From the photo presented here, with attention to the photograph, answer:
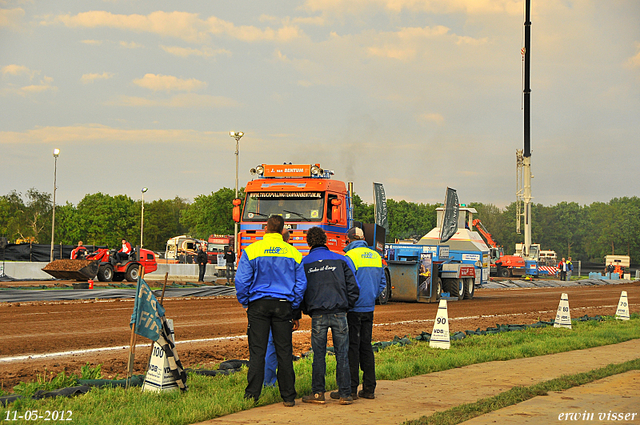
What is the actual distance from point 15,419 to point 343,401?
10.9ft

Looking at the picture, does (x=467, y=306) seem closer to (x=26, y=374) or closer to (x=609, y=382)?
(x=609, y=382)

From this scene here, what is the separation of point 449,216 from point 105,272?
16.3 metres

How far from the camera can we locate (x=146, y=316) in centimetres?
716

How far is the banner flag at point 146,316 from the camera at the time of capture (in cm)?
706

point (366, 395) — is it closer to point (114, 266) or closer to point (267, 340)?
point (267, 340)

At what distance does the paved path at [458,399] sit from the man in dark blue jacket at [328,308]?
24 centimetres

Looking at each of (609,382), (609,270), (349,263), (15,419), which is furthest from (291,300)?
(609,270)

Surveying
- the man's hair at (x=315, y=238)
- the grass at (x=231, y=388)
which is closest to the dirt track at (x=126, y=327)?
the grass at (x=231, y=388)

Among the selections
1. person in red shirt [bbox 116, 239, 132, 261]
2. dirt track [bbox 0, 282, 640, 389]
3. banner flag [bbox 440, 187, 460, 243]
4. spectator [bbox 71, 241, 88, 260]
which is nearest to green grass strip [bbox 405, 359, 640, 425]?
dirt track [bbox 0, 282, 640, 389]

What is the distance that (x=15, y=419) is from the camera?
19.4 ft

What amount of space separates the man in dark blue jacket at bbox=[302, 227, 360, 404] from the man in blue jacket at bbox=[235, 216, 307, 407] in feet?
0.65

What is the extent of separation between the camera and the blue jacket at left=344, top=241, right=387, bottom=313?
7.84 meters

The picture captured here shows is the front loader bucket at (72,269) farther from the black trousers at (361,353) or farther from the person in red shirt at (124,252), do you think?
the black trousers at (361,353)

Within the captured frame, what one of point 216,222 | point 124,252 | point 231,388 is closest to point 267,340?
point 231,388
